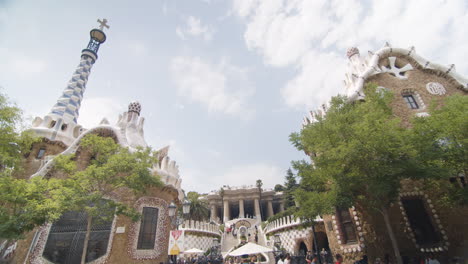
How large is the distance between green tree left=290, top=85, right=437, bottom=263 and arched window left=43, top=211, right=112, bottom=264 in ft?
32.7

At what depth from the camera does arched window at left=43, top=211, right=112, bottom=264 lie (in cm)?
1166

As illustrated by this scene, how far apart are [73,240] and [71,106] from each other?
40.8ft

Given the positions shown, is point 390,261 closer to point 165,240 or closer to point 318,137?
point 318,137

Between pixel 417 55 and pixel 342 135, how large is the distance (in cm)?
1302

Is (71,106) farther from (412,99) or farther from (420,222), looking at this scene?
(412,99)

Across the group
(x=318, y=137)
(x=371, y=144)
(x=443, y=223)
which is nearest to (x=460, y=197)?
(x=443, y=223)

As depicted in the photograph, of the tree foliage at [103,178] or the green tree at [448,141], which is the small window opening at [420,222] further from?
the tree foliage at [103,178]

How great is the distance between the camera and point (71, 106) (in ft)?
66.2

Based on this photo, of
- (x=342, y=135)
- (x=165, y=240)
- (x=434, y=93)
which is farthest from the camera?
(x=434, y=93)

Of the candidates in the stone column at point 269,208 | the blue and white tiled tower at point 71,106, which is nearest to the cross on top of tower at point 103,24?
the blue and white tiled tower at point 71,106

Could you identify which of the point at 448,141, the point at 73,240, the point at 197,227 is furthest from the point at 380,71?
the point at 73,240

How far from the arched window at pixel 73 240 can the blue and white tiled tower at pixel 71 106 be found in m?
7.30

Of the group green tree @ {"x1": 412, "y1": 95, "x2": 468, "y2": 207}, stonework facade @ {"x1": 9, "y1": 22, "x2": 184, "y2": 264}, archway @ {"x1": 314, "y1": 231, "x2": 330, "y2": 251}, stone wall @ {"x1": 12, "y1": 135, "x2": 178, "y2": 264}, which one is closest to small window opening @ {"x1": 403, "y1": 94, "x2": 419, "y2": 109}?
green tree @ {"x1": 412, "y1": 95, "x2": 468, "y2": 207}

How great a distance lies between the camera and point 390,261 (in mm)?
11250
